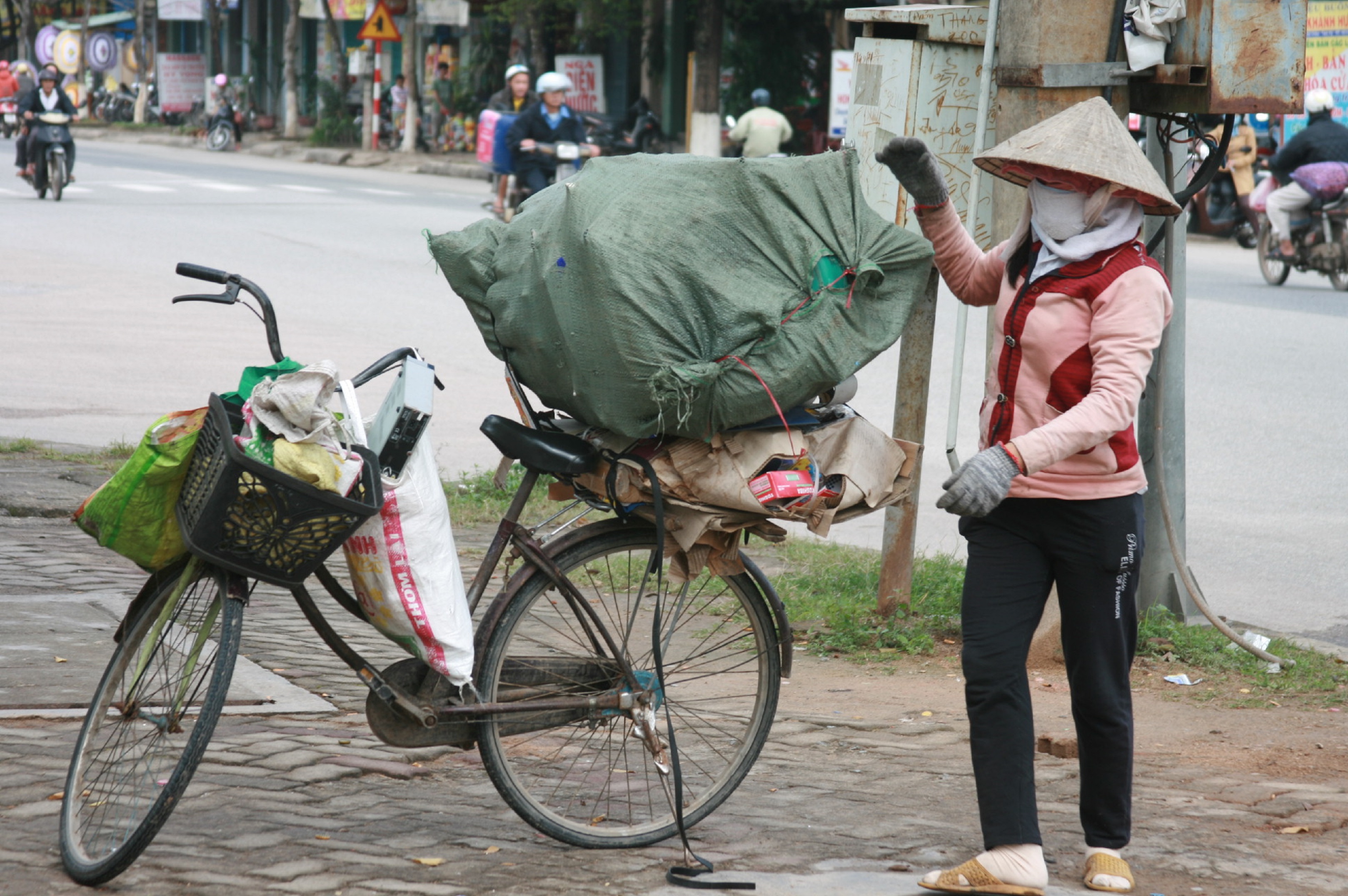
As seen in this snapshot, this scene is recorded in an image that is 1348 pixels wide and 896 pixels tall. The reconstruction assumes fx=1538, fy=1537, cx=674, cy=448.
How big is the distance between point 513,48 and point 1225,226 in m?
16.1

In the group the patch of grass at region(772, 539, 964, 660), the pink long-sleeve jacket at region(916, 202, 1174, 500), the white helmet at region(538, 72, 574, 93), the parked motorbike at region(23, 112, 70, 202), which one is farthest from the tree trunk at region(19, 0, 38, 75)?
the pink long-sleeve jacket at region(916, 202, 1174, 500)

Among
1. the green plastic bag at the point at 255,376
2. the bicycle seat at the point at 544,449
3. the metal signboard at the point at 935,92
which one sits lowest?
the bicycle seat at the point at 544,449

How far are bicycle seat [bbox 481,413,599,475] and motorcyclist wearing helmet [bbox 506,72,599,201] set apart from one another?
13625 mm

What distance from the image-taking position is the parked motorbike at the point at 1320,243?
14.6 metres

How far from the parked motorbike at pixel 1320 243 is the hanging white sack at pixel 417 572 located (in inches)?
525

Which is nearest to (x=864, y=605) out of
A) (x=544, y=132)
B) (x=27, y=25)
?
(x=544, y=132)

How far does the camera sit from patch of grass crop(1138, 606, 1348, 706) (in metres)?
4.79

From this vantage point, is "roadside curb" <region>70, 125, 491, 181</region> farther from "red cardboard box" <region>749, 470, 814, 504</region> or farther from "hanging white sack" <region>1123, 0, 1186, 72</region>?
"red cardboard box" <region>749, 470, 814, 504</region>

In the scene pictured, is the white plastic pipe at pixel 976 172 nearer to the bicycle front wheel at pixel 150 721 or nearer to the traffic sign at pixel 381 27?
the bicycle front wheel at pixel 150 721

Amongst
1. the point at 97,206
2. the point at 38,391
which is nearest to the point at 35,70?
the point at 97,206

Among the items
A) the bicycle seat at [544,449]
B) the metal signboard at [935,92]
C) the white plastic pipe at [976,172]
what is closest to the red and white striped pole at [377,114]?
the metal signboard at [935,92]

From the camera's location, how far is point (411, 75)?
105ft

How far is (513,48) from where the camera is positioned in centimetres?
3139

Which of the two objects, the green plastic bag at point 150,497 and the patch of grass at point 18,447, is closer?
the green plastic bag at point 150,497
